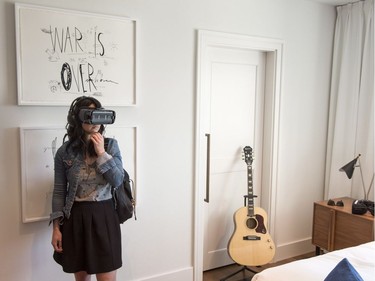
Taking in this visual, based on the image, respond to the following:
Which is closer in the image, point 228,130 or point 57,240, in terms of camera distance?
point 57,240

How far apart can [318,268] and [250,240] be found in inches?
41.3

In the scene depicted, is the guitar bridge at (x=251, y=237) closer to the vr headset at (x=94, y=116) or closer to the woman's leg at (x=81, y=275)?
the woman's leg at (x=81, y=275)

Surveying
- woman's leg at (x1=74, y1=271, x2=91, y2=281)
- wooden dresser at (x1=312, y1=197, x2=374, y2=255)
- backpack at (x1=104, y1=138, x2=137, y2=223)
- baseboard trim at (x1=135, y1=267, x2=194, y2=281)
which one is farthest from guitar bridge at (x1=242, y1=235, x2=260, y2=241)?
woman's leg at (x1=74, y1=271, x2=91, y2=281)

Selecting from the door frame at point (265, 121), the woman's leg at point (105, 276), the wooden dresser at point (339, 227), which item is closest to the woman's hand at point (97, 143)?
the woman's leg at point (105, 276)

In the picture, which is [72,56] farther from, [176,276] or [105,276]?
[176,276]

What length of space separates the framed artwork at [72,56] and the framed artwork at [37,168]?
0.18 m

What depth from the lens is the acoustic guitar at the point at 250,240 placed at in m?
2.53

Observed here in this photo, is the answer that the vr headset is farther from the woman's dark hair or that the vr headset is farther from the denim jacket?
the denim jacket

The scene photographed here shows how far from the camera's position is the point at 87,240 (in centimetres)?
167

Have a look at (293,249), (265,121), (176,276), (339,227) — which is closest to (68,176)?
(176,276)

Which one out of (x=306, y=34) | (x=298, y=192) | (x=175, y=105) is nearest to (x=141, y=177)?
(x=175, y=105)

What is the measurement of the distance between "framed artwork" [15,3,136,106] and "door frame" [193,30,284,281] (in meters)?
0.54

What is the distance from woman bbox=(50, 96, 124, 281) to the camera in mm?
1679

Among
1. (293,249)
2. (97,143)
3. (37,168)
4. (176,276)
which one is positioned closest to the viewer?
(97,143)
